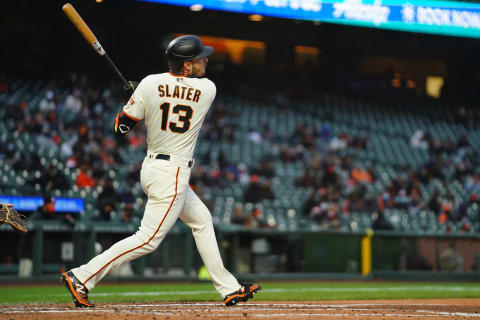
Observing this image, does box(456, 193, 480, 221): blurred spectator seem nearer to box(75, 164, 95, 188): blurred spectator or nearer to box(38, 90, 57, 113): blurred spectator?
box(75, 164, 95, 188): blurred spectator

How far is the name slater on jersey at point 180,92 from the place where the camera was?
4.80 m

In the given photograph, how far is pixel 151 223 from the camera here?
188 inches

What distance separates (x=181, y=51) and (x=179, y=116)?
45 centimetres

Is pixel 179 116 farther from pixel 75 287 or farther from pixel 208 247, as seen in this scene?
pixel 75 287

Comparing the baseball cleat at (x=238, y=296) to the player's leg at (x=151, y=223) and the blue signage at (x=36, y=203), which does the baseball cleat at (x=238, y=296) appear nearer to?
the player's leg at (x=151, y=223)

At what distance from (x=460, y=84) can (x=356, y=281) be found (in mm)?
21211

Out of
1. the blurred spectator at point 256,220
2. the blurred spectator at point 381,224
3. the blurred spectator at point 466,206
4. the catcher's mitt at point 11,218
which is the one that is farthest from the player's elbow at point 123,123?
the blurred spectator at point 466,206

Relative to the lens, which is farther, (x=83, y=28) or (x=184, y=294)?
(x=184, y=294)

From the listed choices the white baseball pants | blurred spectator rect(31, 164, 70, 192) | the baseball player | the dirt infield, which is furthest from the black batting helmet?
blurred spectator rect(31, 164, 70, 192)

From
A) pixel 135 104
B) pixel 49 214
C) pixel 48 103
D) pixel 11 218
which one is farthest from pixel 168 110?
pixel 48 103

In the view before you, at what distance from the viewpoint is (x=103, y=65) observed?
24.5 meters

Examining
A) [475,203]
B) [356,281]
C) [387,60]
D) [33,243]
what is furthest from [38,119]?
[387,60]

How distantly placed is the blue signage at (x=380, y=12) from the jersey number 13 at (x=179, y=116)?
15658 millimetres

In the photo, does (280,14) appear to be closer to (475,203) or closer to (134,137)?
(134,137)
